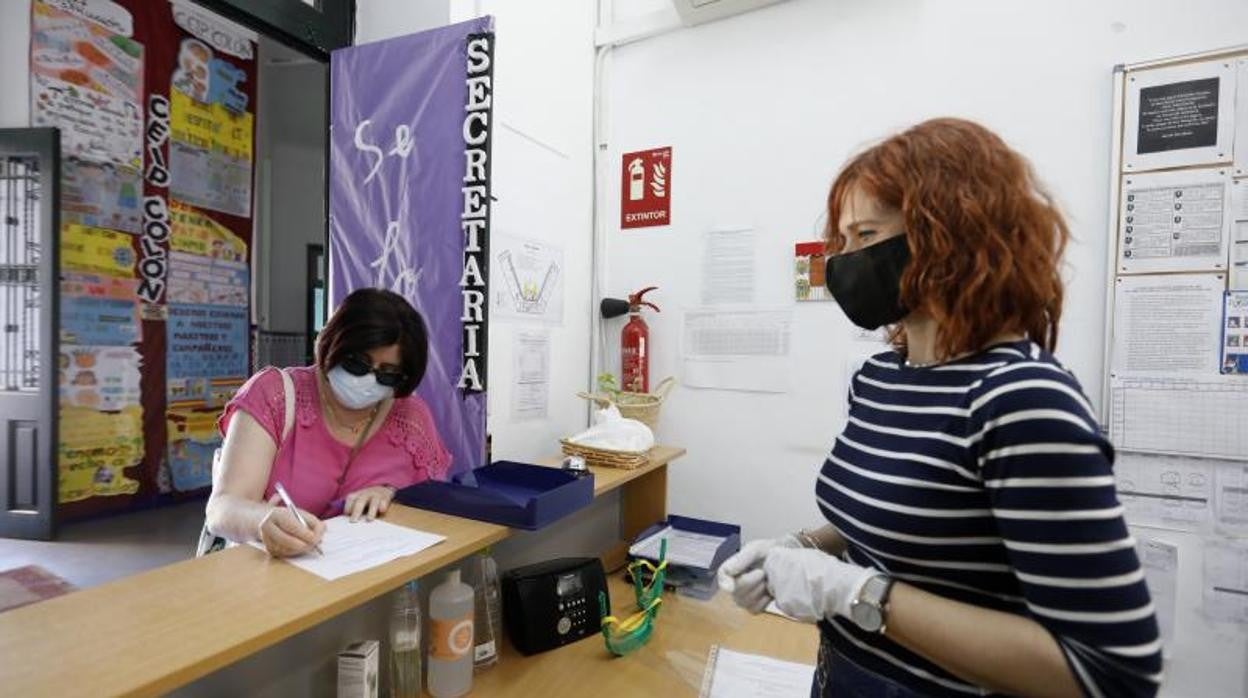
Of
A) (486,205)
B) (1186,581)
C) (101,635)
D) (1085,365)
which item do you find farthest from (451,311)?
(1186,581)

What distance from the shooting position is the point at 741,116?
2.13m

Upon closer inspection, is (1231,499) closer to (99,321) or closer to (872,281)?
(872,281)

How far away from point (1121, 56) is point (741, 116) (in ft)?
3.47

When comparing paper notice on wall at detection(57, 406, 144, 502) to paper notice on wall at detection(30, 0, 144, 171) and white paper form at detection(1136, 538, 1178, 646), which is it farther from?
white paper form at detection(1136, 538, 1178, 646)

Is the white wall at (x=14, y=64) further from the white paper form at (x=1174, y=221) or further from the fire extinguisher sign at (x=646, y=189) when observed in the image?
the white paper form at (x=1174, y=221)

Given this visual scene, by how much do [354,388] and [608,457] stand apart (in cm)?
73

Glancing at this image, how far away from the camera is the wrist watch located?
0.71 m

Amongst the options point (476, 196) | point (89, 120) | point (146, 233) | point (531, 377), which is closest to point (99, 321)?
point (146, 233)

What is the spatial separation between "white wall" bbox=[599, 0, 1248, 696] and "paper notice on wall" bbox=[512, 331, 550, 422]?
1.21ft

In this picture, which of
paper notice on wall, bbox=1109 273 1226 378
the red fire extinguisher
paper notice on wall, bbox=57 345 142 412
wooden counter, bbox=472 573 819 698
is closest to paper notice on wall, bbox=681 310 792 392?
the red fire extinguisher

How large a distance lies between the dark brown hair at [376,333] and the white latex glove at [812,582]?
944 millimetres

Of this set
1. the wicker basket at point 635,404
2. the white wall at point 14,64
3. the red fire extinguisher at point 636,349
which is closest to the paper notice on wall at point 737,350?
the red fire extinguisher at point 636,349

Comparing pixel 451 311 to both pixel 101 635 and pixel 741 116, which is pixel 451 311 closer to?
pixel 101 635

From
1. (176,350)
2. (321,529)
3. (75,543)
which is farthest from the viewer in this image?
(176,350)
